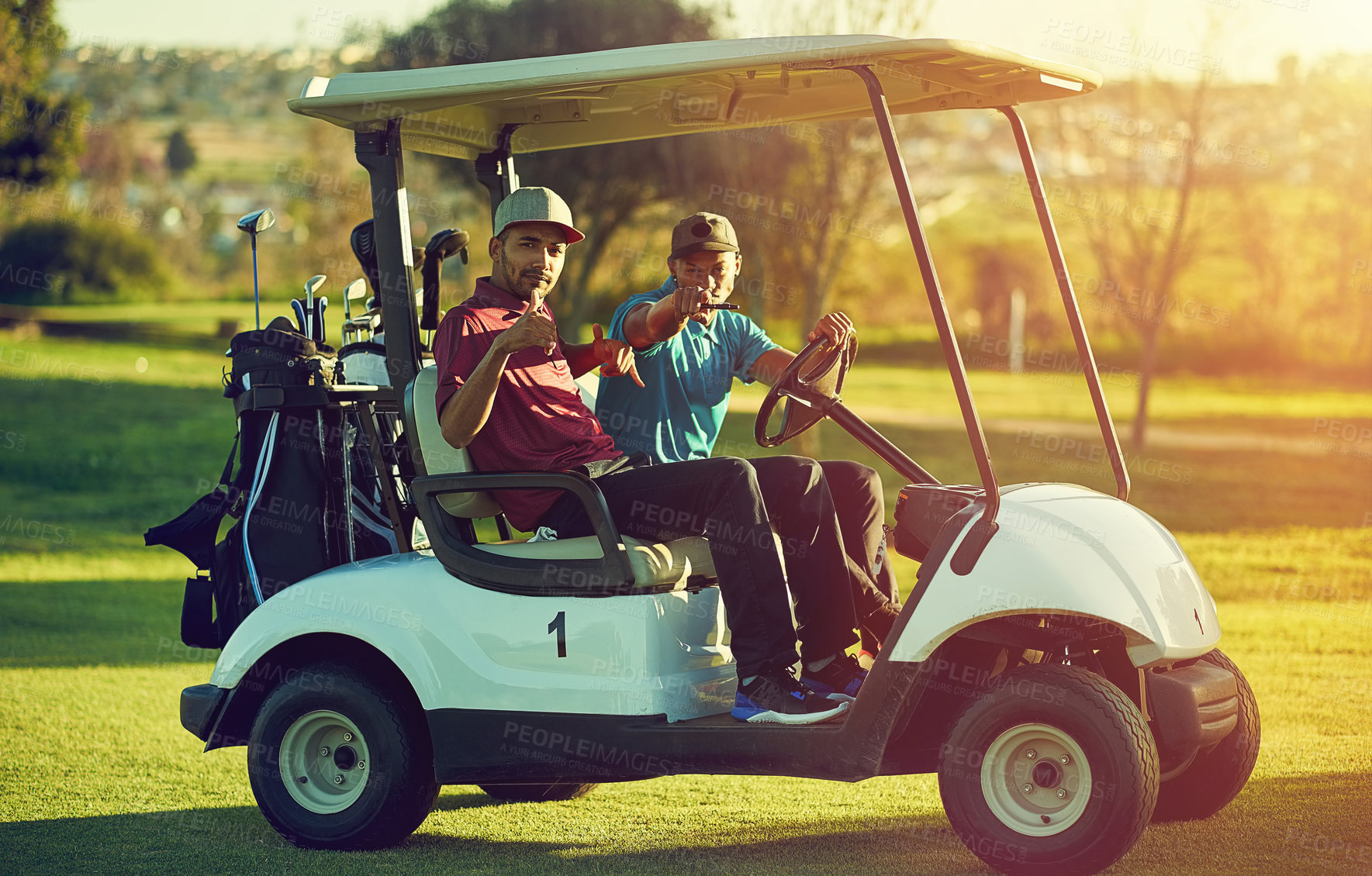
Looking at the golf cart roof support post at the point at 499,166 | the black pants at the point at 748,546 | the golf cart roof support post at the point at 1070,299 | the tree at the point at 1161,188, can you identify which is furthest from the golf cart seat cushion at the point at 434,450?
the tree at the point at 1161,188

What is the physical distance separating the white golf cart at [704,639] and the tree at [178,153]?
211 ft

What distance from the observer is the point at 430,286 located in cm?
430

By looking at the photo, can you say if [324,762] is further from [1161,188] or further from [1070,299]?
[1161,188]

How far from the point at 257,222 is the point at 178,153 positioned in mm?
65468

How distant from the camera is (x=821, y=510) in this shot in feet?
12.2

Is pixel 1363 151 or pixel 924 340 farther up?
pixel 1363 151

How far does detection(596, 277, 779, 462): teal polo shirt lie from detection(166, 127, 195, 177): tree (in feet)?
210

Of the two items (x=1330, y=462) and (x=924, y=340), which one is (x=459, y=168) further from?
(x=924, y=340)

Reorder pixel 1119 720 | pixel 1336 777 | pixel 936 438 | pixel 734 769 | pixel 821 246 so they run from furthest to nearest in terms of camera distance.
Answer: pixel 936 438
pixel 821 246
pixel 1336 777
pixel 734 769
pixel 1119 720

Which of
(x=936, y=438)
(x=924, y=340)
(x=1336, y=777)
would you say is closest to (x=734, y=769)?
(x=1336, y=777)

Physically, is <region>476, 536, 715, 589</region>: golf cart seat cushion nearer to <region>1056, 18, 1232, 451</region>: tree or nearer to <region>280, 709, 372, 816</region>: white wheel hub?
<region>280, 709, 372, 816</region>: white wheel hub

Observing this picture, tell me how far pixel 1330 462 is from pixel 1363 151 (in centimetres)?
902

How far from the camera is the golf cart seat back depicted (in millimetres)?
3695

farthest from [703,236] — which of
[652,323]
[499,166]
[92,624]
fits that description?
[92,624]
